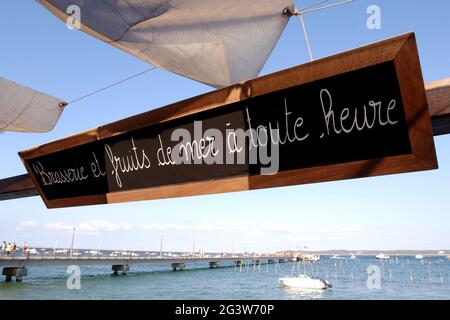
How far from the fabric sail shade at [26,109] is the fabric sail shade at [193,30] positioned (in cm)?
172

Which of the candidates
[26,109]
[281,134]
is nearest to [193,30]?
[281,134]

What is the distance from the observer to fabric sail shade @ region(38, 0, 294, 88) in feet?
9.25

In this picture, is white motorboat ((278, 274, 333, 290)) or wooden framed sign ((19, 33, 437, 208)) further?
white motorboat ((278, 274, 333, 290))

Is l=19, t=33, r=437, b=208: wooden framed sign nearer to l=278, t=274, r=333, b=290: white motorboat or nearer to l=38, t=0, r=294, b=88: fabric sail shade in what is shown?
l=38, t=0, r=294, b=88: fabric sail shade

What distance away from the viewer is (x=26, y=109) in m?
4.36

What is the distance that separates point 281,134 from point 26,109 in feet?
11.7

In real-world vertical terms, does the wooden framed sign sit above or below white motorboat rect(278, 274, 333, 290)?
above

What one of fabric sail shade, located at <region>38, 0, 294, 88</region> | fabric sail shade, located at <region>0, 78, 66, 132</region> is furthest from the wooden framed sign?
fabric sail shade, located at <region>0, 78, 66, 132</region>

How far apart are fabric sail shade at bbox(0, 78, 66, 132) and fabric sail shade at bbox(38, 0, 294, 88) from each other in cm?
172

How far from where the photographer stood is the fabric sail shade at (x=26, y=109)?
4176 mm

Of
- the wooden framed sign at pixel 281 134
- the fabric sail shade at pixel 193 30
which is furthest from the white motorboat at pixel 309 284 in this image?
the wooden framed sign at pixel 281 134

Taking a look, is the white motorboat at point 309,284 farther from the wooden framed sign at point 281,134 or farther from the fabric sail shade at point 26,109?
the wooden framed sign at point 281,134

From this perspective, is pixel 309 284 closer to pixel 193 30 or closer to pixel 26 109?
pixel 26 109

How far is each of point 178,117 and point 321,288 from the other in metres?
57.3
